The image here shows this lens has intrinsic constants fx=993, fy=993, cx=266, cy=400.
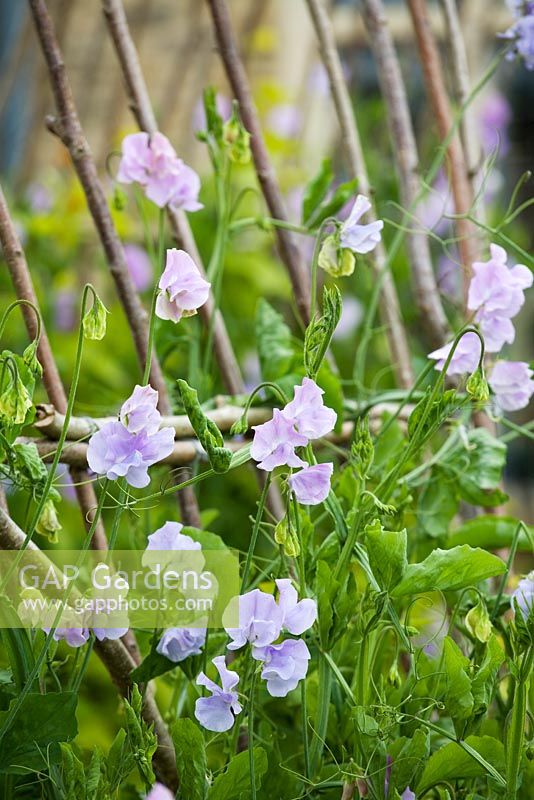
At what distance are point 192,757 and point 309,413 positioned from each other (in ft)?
0.71

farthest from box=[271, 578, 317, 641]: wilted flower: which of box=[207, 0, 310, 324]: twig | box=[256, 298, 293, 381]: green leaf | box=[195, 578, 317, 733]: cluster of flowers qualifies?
box=[207, 0, 310, 324]: twig

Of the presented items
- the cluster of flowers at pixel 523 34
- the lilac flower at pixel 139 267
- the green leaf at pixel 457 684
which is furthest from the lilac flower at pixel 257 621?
the lilac flower at pixel 139 267

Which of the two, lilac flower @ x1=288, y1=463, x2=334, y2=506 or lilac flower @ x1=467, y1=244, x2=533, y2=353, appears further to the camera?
lilac flower @ x1=467, y1=244, x2=533, y2=353

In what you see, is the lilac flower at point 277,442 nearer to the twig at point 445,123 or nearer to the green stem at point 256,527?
the green stem at point 256,527

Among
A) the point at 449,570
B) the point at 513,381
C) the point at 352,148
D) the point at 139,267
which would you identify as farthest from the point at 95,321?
the point at 139,267

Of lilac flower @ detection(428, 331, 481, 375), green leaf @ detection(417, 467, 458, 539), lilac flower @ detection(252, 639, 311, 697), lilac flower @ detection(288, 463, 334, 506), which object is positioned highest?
lilac flower @ detection(288, 463, 334, 506)

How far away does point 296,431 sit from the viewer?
0.57m

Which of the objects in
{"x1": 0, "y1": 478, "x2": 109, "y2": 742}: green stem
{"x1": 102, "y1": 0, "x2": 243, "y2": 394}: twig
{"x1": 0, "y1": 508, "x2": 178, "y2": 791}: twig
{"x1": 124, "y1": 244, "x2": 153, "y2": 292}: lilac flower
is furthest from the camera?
{"x1": 124, "y1": 244, "x2": 153, "y2": 292}: lilac flower

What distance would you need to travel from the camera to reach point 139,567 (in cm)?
76

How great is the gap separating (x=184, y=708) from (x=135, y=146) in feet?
1.55

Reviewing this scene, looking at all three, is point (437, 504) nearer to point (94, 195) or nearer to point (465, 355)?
point (465, 355)

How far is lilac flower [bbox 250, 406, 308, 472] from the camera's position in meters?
0.56

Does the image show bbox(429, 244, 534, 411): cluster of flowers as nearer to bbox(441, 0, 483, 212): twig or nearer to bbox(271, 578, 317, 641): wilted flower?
bbox(271, 578, 317, 641): wilted flower

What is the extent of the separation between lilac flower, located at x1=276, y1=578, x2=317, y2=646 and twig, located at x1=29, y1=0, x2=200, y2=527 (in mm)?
267
